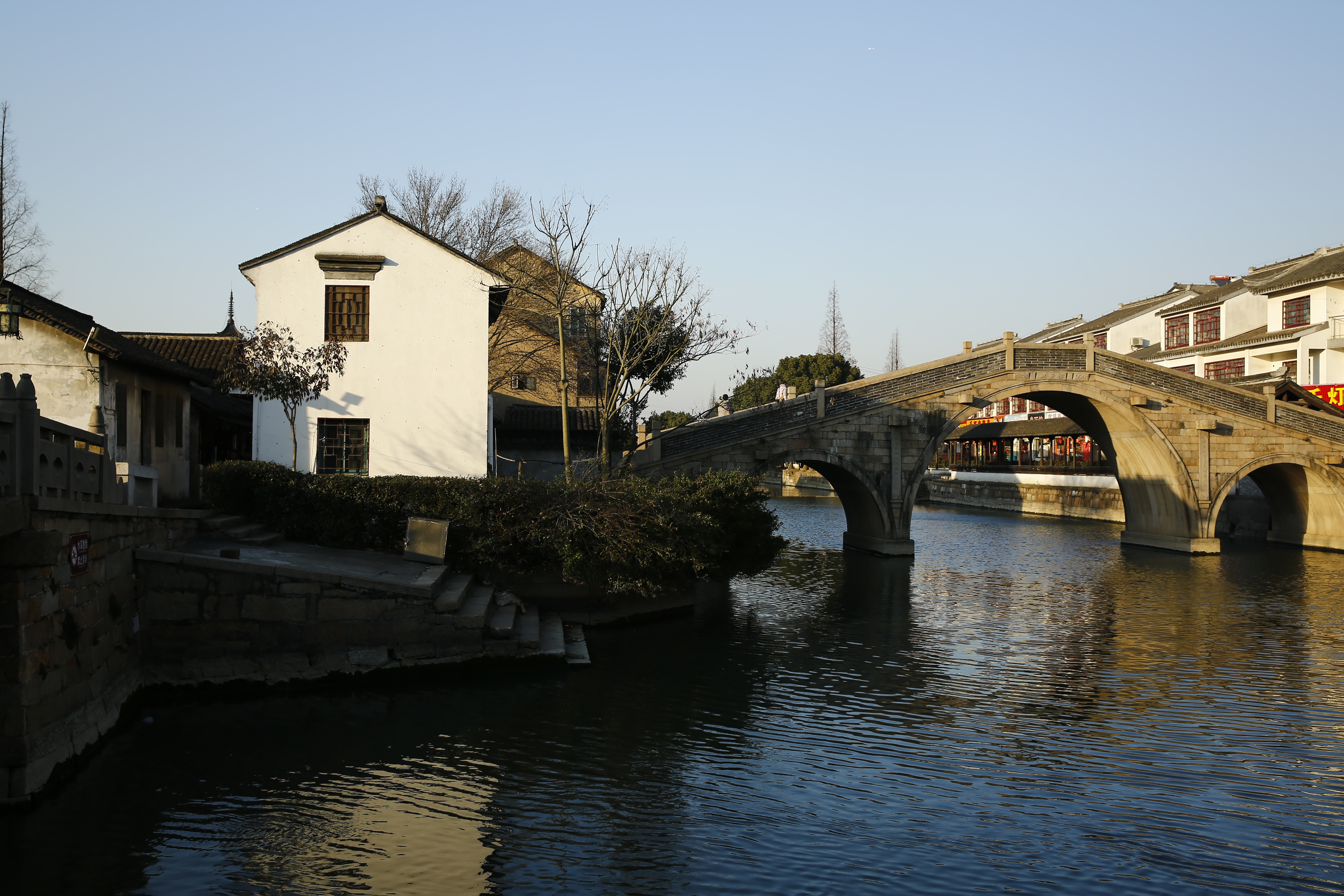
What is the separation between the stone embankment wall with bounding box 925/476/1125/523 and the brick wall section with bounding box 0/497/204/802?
125 ft

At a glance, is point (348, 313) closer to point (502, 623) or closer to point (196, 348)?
→ point (196, 348)

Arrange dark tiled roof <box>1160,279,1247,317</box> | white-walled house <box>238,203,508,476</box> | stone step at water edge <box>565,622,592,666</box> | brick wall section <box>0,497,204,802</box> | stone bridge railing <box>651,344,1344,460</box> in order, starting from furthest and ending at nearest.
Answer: dark tiled roof <box>1160,279,1247,317</box>
stone bridge railing <box>651,344,1344,460</box>
white-walled house <box>238,203,508,476</box>
stone step at water edge <box>565,622,592,666</box>
brick wall section <box>0,497,204,802</box>

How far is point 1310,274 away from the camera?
42156 millimetres

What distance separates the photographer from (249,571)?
40.3 feet

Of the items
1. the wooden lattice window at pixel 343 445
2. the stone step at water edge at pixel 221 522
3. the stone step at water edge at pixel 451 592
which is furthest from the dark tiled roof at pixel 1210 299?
the stone step at water edge at pixel 221 522

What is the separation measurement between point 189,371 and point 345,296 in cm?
386

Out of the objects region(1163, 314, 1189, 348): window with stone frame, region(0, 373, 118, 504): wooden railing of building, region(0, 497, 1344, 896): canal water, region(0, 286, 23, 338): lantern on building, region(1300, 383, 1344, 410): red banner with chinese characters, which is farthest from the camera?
region(1163, 314, 1189, 348): window with stone frame

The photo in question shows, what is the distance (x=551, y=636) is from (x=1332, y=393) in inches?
1480

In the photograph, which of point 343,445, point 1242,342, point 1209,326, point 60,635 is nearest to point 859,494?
point 343,445

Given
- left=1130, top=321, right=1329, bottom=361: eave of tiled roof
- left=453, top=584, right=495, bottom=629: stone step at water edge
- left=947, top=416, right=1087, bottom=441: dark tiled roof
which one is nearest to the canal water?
left=453, top=584, right=495, bottom=629: stone step at water edge

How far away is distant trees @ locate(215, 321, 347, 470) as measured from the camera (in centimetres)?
1928

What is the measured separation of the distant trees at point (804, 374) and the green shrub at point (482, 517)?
51.0 meters

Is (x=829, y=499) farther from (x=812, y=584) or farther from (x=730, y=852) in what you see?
(x=730, y=852)

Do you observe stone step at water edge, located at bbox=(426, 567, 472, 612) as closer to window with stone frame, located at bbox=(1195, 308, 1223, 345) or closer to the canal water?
the canal water
